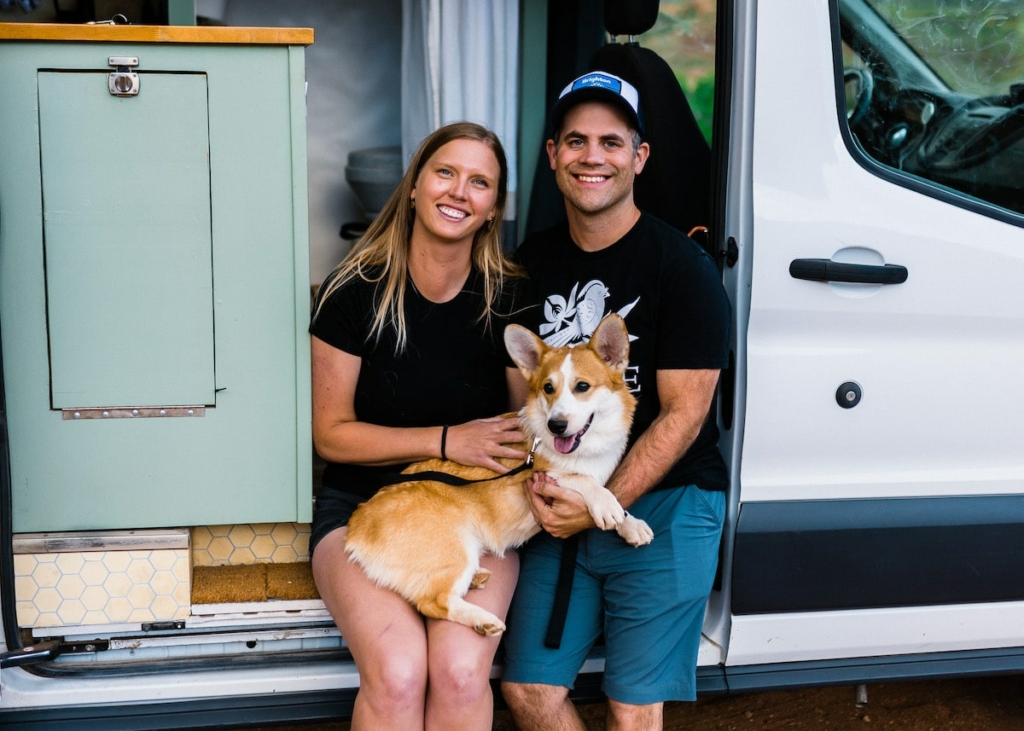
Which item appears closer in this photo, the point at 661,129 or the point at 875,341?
the point at 875,341

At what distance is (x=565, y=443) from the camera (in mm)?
2172

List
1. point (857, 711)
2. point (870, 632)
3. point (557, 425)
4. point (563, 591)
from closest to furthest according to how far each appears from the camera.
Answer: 1. point (557, 425)
2. point (563, 591)
3. point (870, 632)
4. point (857, 711)

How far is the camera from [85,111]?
1.97 meters

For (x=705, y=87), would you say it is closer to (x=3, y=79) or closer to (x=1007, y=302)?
(x=1007, y=302)

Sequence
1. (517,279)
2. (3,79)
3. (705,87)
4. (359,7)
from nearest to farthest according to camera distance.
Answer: (3,79)
(517,279)
(705,87)
(359,7)

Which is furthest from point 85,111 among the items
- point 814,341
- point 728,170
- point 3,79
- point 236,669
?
point 814,341

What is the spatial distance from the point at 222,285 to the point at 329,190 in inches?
87.1

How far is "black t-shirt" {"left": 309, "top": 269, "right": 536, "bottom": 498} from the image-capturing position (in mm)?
2330

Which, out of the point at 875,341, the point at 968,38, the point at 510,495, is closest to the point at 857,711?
the point at 875,341

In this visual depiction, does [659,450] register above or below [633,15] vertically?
below

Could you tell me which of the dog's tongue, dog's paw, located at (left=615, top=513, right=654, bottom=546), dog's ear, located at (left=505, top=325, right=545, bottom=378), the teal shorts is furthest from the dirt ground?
dog's ear, located at (left=505, top=325, right=545, bottom=378)

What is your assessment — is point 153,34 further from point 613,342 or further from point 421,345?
point 613,342

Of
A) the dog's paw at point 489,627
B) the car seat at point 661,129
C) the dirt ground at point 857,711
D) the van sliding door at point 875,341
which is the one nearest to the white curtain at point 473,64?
the car seat at point 661,129

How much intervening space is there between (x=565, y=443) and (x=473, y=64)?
1.59 meters
